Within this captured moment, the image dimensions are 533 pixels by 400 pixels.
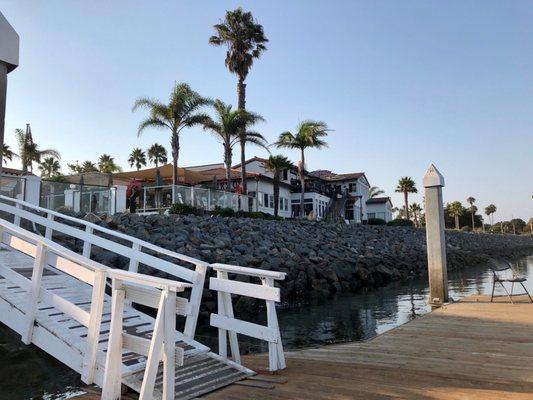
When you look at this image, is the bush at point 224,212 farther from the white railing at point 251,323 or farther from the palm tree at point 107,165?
the palm tree at point 107,165

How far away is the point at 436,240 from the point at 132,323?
6.54 metres

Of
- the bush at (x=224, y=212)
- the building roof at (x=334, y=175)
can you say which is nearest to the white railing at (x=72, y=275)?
the bush at (x=224, y=212)

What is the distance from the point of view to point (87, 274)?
12.9ft

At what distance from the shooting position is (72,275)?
4.14m

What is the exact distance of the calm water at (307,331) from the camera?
625 centimetres

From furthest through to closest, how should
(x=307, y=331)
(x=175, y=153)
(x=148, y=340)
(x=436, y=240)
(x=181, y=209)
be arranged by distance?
(x=175, y=153) → (x=181, y=209) → (x=307, y=331) → (x=436, y=240) → (x=148, y=340)

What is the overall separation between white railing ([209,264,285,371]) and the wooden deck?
9.8 inches

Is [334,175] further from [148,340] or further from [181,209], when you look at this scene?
[148,340]

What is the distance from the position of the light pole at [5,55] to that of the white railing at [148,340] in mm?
4298

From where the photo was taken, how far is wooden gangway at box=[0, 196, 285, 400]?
11.7ft

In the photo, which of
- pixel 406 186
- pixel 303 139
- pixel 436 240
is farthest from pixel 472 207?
pixel 436 240

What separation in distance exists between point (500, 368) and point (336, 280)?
12193mm

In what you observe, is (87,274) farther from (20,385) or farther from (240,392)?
(20,385)

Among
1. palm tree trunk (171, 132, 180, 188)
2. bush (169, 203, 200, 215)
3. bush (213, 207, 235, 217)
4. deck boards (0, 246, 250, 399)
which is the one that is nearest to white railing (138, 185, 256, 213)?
bush (213, 207, 235, 217)
